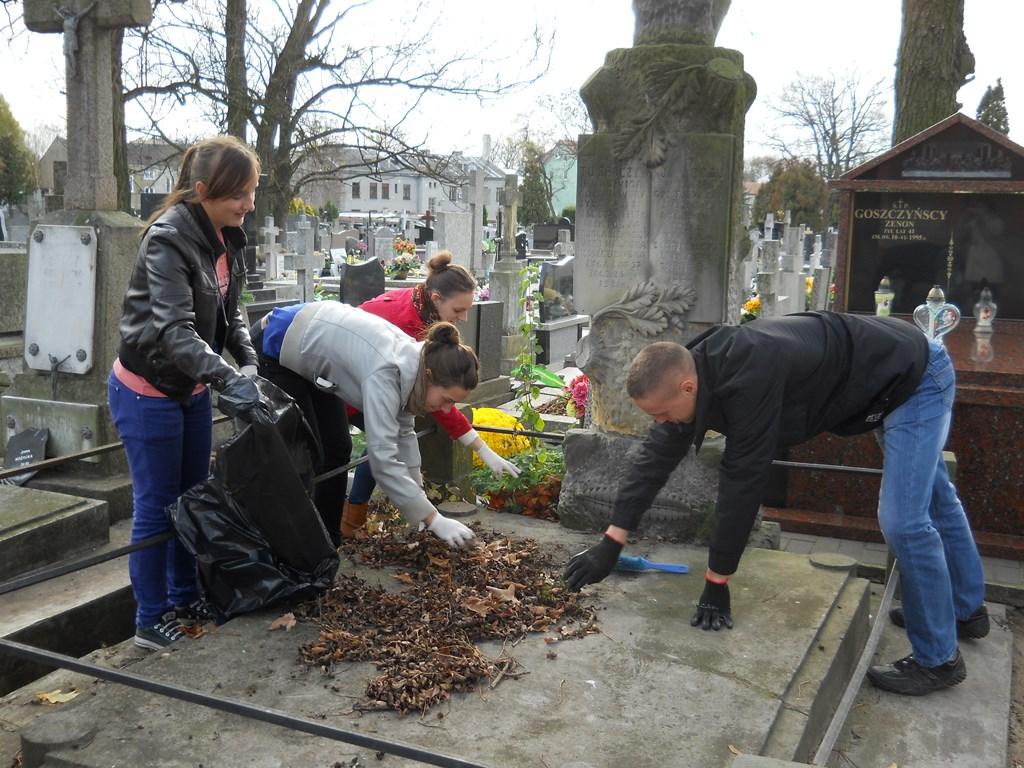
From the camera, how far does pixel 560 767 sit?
247 cm

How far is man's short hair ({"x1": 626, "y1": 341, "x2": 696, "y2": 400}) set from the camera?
2.95m

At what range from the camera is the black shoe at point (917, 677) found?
3564 millimetres

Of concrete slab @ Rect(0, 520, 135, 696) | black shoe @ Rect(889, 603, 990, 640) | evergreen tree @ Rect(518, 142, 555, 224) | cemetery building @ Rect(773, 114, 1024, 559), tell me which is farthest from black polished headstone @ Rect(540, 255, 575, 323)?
evergreen tree @ Rect(518, 142, 555, 224)

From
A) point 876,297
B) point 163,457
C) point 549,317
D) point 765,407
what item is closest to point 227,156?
point 163,457

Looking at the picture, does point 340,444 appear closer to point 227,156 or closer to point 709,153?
point 227,156

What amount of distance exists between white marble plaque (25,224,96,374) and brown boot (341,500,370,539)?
68.6 inches

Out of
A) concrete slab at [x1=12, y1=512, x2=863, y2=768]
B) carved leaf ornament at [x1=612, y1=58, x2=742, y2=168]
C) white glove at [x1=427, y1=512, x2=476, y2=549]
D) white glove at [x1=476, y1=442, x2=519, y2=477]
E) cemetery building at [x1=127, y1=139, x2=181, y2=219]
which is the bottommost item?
concrete slab at [x1=12, y1=512, x2=863, y2=768]

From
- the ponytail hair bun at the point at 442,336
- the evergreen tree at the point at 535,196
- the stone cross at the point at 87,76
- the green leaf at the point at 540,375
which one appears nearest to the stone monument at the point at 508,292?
the green leaf at the point at 540,375

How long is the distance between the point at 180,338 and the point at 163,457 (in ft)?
1.67

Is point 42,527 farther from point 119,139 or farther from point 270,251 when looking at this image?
point 270,251

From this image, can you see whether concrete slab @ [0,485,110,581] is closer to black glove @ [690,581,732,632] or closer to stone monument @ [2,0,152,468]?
stone monument @ [2,0,152,468]

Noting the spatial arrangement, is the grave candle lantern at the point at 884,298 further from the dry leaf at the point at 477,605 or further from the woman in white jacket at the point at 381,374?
the dry leaf at the point at 477,605

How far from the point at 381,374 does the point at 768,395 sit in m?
1.30

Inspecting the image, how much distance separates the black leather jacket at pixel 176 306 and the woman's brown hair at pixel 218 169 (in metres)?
0.07
